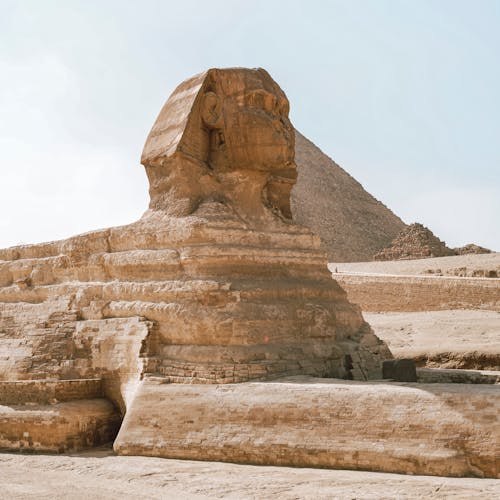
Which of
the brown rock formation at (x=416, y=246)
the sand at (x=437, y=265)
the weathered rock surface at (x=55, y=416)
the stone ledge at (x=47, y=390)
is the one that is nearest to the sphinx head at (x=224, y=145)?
the stone ledge at (x=47, y=390)

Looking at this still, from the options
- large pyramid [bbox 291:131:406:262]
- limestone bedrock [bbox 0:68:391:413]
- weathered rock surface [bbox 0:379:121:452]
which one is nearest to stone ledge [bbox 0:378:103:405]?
weathered rock surface [bbox 0:379:121:452]

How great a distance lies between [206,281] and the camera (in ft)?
24.2

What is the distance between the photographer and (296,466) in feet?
19.3

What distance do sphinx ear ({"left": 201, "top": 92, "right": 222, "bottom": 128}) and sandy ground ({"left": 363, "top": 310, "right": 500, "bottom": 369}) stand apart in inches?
219

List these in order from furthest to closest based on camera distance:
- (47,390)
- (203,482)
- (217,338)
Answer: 1. (47,390)
2. (217,338)
3. (203,482)

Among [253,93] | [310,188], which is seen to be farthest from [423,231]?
[253,93]

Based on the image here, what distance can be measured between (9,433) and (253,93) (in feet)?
15.4

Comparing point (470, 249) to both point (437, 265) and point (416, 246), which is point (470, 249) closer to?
point (416, 246)

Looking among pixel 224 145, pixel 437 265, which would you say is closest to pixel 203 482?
pixel 224 145

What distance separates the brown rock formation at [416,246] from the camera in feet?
141

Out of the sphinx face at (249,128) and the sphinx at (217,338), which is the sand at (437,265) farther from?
the sphinx at (217,338)

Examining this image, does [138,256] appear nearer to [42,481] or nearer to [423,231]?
[42,481]

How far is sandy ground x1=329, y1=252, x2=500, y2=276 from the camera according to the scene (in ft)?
102

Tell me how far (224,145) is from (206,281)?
1.90 meters
